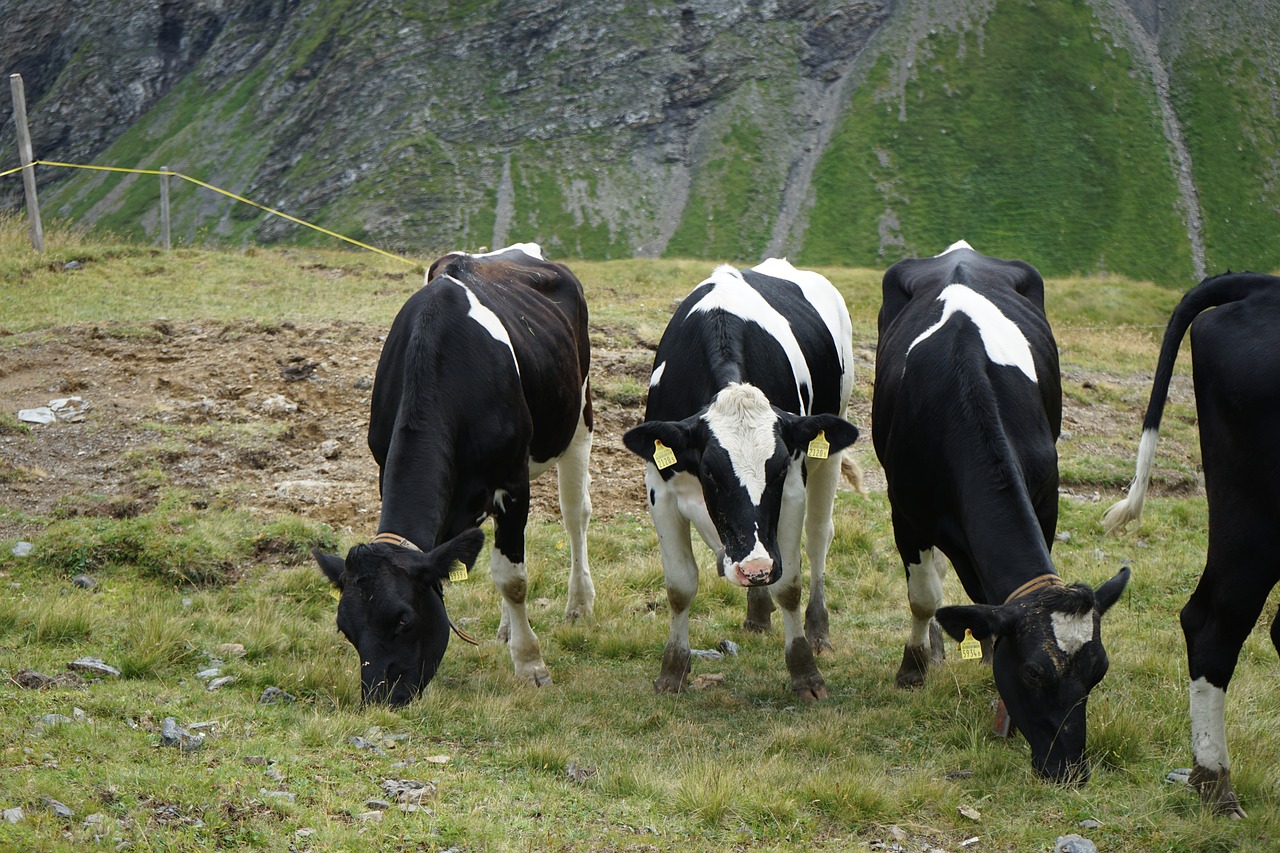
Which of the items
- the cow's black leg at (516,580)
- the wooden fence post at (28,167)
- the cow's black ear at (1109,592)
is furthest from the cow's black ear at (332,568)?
the wooden fence post at (28,167)

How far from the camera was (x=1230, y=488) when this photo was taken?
5.43m

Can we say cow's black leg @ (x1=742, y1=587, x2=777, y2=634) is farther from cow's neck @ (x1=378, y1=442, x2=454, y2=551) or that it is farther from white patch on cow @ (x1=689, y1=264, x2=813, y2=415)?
cow's neck @ (x1=378, y1=442, x2=454, y2=551)

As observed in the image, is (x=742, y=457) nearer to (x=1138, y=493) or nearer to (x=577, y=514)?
(x=1138, y=493)

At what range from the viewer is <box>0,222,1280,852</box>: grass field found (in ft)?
16.5

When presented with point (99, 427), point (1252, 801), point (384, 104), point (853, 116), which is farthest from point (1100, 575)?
point (384, 104)

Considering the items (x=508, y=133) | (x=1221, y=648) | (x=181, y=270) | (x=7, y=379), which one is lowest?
(x=1221, y=648)

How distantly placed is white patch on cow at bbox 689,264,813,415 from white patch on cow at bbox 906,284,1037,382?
0.87 metres

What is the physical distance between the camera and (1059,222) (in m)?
92.0

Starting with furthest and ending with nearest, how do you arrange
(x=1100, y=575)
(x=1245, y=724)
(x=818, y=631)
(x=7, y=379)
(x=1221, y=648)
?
(x=7, y=379) < (x=1100, y=575) < (x=818, y=631) < (x=1245, y=724) < (x=1221, y=648)

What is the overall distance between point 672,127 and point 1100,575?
101233 mm

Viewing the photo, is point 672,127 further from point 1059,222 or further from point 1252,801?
point 1252,801

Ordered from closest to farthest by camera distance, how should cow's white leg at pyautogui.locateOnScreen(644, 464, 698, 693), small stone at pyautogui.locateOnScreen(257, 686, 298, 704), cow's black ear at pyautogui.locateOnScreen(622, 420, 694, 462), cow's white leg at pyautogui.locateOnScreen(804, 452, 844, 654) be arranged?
small stone at pyautogui.locateOnScreen(257, 686, 298, 704) < cow's black ear at pyautogui.locateOnScreen(622, 420, 694, 462) < cow's white leg at pyautogui.locateOnScreen(644, 464, 698, 693) < cow's white leg at pyautogui.locateOnScreen(804, 452, 844, 654)

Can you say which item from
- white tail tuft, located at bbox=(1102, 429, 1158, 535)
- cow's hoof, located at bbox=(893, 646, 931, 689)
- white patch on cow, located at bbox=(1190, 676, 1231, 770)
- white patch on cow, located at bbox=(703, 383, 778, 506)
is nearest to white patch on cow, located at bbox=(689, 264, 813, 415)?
white patch on cow, located at bbox=(703, 383, 778, 506)

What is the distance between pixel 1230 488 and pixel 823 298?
4768 millimetres
